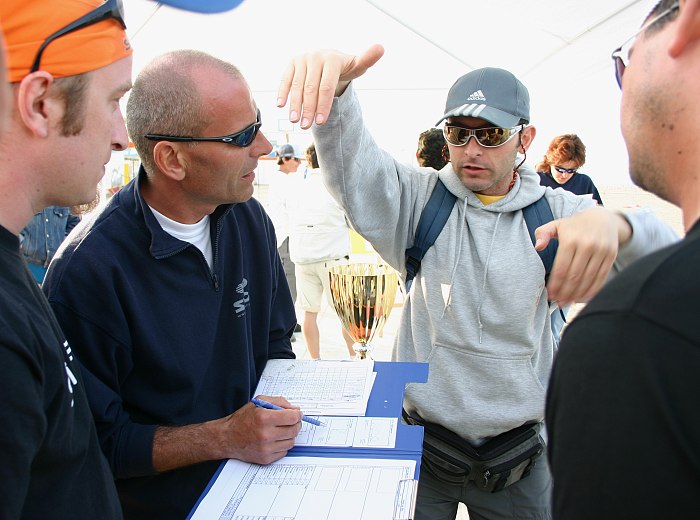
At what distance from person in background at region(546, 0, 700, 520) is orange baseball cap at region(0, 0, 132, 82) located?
0.97 m

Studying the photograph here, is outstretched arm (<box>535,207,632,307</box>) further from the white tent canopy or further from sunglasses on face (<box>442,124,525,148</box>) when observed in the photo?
the white tent canopy

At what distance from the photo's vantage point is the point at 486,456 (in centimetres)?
193

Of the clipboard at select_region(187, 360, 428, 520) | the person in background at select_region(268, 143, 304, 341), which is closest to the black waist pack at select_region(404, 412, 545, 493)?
the clipboard at select_region(187, 360, 428, 520)

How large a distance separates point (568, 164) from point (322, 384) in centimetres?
485

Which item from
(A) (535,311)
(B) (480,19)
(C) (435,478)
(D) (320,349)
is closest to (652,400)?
(A) (535,311)

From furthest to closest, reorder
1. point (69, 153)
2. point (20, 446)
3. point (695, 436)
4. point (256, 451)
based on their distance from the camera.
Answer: point (256, 451)
point (69, 153)
point (20, 446)
point (695, 436)

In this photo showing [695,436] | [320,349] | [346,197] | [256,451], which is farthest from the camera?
[320,349]

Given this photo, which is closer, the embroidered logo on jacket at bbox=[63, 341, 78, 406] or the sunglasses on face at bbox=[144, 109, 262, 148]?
the embroidered logo on jacket at bbox=[63, 341, 78, 406]

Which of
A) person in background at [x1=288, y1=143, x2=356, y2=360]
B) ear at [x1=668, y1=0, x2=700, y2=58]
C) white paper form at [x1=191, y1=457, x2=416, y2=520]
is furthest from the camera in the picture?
person in background at [x1=288, y1=143, x2=356, y2=360]

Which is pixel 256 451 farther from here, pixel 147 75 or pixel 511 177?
pixel 511 177

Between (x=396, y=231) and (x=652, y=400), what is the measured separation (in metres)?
1.51

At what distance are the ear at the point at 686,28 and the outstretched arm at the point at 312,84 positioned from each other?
0.91 metres

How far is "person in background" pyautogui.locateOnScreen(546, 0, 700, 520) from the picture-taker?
22.7 inches

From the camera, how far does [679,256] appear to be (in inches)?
24.1
